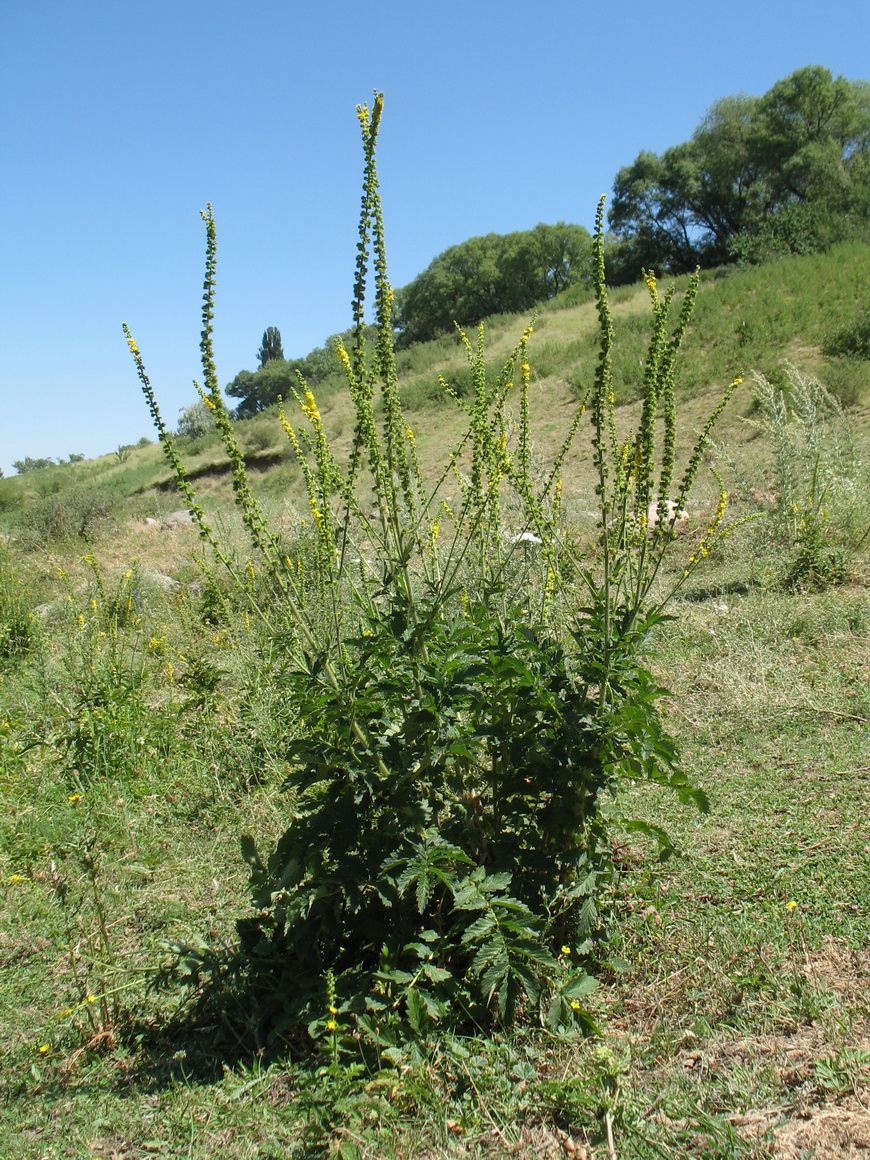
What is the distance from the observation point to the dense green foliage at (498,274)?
43.1 metres

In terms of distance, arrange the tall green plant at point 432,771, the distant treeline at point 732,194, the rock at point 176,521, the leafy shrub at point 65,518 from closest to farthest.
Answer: the tall green plant at point 432,771 < the leafy shrub at point 65,518 < the rock at point 176,521 < the distant treeline at point 732,194

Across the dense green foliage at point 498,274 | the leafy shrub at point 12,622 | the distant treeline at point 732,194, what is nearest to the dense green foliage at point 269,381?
the distant treeline at point 732,194

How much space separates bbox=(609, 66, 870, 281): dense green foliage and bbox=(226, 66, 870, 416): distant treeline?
4 centimetres

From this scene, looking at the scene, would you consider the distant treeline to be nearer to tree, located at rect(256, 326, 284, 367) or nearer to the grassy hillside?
tree, located at rect(256, 326, 284, 367)

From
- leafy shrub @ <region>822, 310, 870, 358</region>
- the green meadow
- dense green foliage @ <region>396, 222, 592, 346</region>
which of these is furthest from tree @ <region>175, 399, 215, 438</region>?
the green meadow

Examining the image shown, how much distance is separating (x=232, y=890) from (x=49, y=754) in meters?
2.36

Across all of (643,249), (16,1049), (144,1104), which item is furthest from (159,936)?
(643,249)

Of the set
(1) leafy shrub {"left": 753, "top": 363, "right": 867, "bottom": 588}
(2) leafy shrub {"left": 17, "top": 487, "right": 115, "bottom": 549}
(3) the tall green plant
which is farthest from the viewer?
(2) leafy shrub {"left": 17, "top": 487, "right": 115, "bottom": 549}

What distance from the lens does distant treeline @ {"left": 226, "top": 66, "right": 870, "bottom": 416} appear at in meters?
27.5

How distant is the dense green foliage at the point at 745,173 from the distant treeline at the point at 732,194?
0.04 m

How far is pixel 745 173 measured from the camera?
112 ft

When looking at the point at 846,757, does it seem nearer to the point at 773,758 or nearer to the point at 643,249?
the point at 773,758

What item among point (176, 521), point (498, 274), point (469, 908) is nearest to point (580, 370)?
point (176, 521)

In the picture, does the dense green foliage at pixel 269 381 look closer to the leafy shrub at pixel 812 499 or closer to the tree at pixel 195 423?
the tree at pixel 195 423
